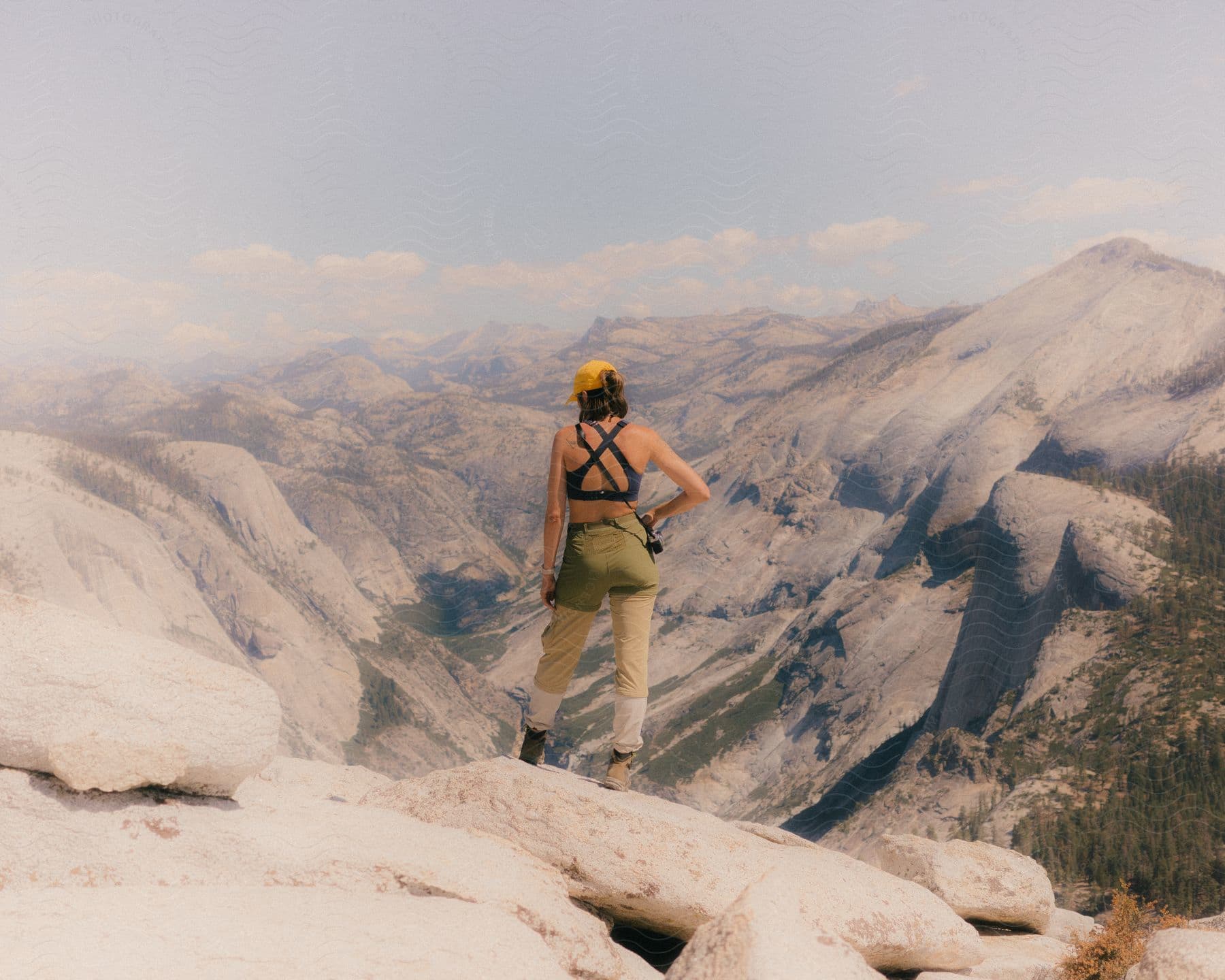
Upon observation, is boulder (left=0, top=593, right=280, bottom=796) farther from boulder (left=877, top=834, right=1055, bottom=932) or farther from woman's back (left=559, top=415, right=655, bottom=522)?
boulder (left=877, top=834, right=1055, bottom=932)

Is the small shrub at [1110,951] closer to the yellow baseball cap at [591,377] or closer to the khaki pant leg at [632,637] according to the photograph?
the khaki pant leg at [632,637]

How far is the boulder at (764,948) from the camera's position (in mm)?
4938

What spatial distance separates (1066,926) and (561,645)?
31.5 ft

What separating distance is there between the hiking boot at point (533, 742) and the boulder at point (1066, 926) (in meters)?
7.48

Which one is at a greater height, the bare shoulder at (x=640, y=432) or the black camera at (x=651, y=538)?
the bare shoulder at (x=640, y=432)

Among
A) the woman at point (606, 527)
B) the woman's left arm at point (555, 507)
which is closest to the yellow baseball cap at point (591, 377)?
the woman at point (606, 527)

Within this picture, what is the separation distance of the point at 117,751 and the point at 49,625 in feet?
4.17

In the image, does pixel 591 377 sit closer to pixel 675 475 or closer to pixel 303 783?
pixel 675 475

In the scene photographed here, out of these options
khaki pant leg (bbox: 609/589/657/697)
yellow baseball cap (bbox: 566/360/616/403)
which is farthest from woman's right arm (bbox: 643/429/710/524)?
khaki pant leg (bbox: 609/589/657/697)

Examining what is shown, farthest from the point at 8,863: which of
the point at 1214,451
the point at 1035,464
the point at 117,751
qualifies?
the point at 1035,464

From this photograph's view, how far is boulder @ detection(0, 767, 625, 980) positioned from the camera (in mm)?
5285

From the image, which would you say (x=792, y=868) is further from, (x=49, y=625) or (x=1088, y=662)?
(x=1088, y=662)

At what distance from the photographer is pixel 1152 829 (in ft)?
164

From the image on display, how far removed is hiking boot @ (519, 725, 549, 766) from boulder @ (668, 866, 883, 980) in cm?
372
